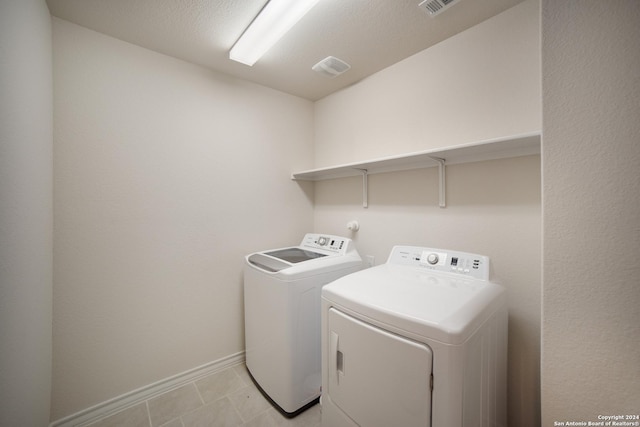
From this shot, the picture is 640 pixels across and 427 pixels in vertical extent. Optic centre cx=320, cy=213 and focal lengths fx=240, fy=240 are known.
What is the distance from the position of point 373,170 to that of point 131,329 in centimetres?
216

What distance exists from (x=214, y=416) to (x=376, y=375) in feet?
4.13

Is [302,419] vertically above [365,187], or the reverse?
[365,187]

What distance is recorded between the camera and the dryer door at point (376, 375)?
0.86m

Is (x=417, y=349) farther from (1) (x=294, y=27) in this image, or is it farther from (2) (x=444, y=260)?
(1) (x=294, y=27)

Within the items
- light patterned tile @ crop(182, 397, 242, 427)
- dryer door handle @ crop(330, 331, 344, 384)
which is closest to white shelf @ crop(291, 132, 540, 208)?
dryer door handle @ crop(330, 331, 344, 384)

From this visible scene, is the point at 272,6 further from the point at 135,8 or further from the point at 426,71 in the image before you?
the point at 426,71

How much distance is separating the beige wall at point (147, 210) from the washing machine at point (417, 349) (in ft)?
4.02

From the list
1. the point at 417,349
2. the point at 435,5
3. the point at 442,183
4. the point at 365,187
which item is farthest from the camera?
the point at 365,187

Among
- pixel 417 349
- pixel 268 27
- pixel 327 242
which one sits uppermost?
pixel 268 27

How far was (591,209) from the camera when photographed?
2.39ft

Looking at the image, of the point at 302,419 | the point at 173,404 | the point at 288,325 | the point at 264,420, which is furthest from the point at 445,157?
the point at 173,404

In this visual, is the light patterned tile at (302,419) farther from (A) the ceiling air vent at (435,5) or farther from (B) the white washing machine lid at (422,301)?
(A) the ceiling air vent at (435,5)

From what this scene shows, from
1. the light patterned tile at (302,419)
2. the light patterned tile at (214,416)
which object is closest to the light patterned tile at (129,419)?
the light patterned tile at (214,416)

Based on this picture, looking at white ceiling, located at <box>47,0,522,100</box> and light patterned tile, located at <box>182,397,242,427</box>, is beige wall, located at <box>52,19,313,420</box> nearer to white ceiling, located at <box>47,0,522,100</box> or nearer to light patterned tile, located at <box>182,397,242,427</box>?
white ceiling, located at <box>47,0,522,100</box>
